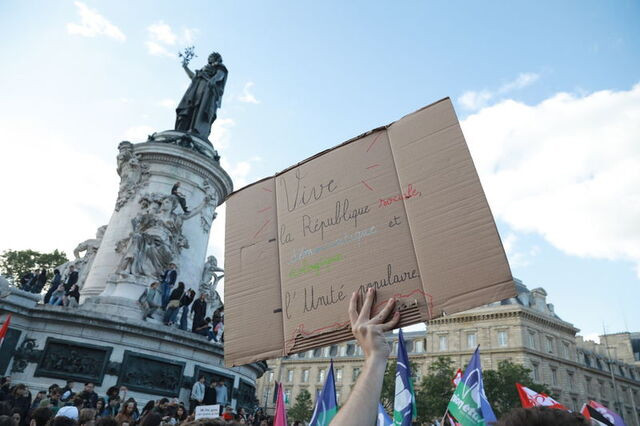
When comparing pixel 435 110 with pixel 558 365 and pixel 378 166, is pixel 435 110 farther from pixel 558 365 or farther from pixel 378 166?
pixel 558 365

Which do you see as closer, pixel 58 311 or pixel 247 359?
pixel 247 359

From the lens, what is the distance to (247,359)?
8.69ft

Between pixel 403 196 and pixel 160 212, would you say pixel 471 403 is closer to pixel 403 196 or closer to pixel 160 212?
pixel 403 196

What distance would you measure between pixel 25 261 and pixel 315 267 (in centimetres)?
4824

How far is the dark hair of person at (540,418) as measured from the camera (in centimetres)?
127

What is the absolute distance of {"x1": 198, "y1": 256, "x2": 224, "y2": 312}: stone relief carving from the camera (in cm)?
1555

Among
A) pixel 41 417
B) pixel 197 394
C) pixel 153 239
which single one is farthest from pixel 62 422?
pixel 153 239

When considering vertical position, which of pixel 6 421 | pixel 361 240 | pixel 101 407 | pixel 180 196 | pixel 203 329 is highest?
pixel 180 196

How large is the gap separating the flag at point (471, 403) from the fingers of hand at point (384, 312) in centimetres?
339

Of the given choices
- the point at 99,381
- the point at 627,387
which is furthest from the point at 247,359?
the point at 627,387

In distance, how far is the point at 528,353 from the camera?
4631cm

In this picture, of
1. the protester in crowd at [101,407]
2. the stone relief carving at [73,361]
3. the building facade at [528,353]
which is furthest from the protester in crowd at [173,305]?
the building facade at [528,353]

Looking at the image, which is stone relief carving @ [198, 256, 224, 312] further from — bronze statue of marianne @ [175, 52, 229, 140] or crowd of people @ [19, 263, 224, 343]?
bronze statue of marianne @ [175, 52, 229, 140]

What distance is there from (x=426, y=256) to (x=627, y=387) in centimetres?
7111
